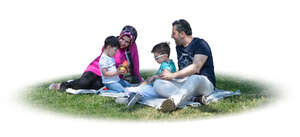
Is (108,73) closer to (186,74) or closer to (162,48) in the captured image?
(162,48)

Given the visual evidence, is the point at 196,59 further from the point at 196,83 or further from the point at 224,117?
the point at 224,117

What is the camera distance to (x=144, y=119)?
8234mm

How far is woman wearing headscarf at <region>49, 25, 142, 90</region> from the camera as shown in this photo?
34.6 ft

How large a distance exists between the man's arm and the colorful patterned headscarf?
6.39ft

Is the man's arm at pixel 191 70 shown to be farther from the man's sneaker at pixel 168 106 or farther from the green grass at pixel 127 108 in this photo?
the green grass at pixel 127 108

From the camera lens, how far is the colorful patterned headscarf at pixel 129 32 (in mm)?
10430

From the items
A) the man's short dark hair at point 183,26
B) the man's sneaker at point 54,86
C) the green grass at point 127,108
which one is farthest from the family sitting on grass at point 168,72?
the green grass at point 127,108

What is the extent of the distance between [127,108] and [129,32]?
2.22 m

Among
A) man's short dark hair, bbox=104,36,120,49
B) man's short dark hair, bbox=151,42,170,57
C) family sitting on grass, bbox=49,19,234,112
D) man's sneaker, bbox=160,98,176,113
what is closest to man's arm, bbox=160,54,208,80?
family sitting on grass, bbox=49,19,234,112

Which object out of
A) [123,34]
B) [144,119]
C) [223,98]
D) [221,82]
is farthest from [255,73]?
[144,119]

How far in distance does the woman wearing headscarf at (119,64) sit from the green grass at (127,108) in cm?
42

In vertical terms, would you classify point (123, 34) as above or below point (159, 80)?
above

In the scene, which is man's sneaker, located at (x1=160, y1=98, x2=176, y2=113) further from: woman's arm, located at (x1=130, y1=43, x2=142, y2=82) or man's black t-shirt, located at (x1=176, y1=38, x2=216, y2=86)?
woman's arm, located at (x1=130, y1=43, x2=142, y2=82)

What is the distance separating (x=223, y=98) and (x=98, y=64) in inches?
127
